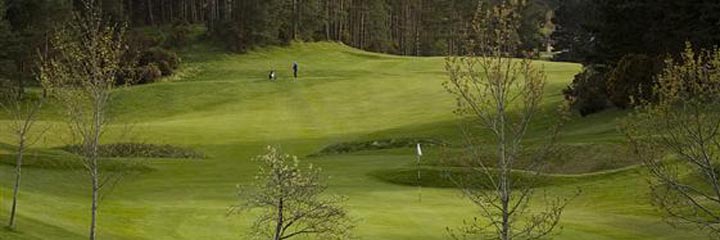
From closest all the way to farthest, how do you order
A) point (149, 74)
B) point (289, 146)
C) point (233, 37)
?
1. point (289, 146)
2. point (149, 74)
3. point (233, 37)

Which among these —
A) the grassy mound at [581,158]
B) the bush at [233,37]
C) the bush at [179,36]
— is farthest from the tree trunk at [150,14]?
the grassy mound at [581,158]

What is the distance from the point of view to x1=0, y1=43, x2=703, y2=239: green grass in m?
26.0

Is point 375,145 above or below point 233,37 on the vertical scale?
below

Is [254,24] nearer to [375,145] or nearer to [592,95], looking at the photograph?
[375,145]

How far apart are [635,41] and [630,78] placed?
5556mm

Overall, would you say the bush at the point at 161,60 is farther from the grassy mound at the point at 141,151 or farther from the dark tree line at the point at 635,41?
the dark tree line at the point at 635,41

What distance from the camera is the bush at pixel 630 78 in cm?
5103

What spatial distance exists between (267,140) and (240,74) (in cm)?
3559

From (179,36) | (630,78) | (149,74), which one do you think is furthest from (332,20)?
(630,78)

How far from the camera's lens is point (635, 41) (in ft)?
187

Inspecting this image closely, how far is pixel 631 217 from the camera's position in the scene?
2941 centimetres

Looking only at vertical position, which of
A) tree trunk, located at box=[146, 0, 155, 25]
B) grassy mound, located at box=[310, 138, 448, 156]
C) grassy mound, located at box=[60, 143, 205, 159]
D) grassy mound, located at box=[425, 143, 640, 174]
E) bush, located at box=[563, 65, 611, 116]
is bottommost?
grassy mound, located at box=[310, 138, 448, 156]

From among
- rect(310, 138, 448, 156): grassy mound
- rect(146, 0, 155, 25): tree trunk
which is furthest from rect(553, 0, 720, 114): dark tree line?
rect(146, 0, 155, 25): tree trunk

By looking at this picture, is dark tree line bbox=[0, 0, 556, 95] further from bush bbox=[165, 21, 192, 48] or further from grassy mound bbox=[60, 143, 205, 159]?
grassy mound bbox=[60, 143, 205, 159]
